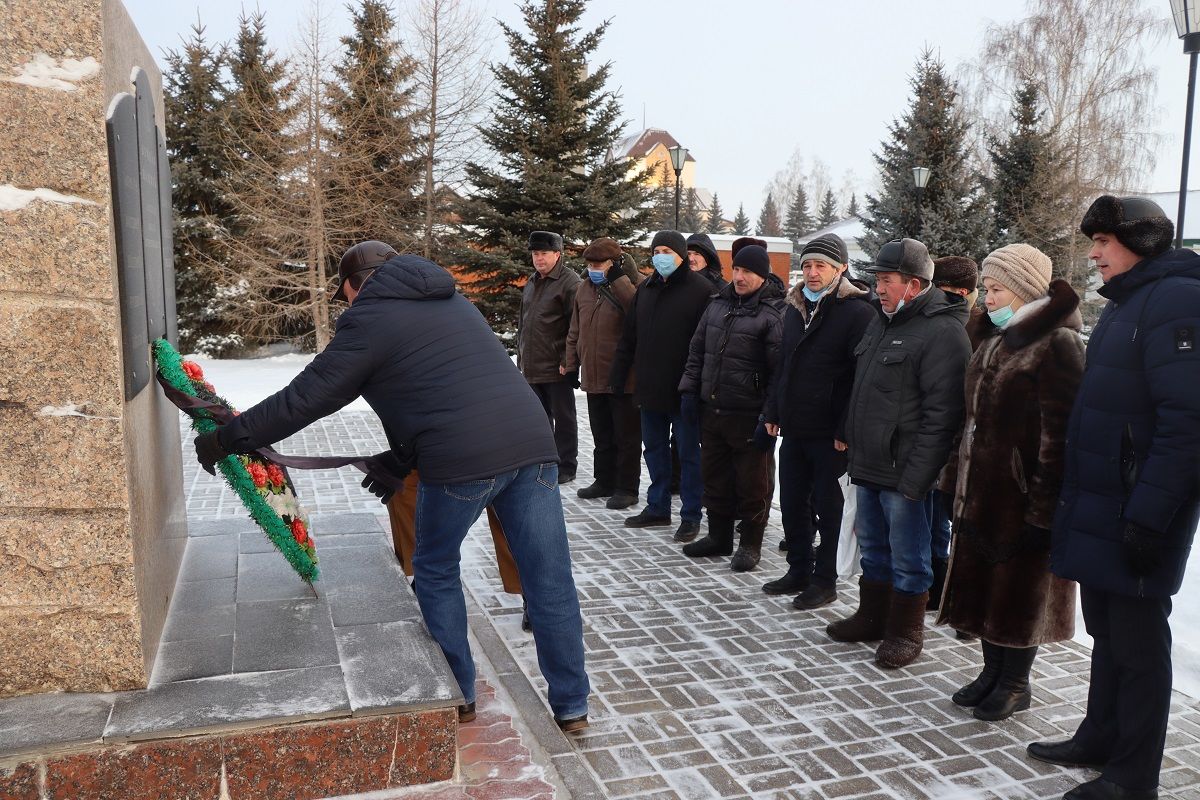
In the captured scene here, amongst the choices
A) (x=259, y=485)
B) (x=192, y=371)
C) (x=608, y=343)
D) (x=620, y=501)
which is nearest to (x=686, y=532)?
(x=620, y=501)

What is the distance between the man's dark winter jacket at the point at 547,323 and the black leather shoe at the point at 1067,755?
5085 mm

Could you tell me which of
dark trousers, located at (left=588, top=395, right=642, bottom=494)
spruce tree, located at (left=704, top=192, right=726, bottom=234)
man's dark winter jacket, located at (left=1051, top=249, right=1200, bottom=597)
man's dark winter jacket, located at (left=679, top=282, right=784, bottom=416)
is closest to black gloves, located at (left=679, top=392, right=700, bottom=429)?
man's dark winter jacket, located at (left=679, top=282, right=784, bottom=416)

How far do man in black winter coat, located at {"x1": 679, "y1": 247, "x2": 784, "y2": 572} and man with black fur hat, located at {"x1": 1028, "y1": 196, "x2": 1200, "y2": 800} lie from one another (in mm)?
2393

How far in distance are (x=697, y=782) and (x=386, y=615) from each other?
Result: 150 cm

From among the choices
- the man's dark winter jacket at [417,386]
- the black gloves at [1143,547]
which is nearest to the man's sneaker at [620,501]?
the man's dark winter jacket at [417,386]

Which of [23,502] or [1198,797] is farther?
[1198,797]

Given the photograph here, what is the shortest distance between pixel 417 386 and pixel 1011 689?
2709mm

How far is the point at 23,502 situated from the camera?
2.97 meters

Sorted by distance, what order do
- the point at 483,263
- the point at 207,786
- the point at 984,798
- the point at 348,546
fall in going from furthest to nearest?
the point at 483,263
the point at 348,546
the point at 984,798
the point at 207,786

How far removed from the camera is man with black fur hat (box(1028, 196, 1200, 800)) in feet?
9.65

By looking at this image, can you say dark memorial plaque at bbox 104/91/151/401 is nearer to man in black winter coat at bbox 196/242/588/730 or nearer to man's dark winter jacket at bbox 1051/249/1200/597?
man in black winter coat at bbox 196/242/588/730

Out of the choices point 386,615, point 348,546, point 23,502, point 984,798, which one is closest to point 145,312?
point 23,502

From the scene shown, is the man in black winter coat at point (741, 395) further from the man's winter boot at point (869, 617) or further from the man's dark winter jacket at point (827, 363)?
the man's winter boot at point (869, 617)

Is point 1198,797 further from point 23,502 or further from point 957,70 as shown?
point 957,70
